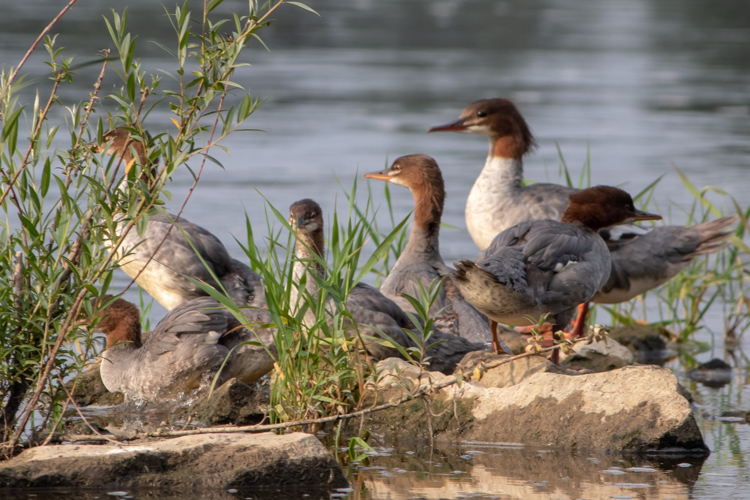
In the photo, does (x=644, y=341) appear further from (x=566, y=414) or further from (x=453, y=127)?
(x=566, y=414)

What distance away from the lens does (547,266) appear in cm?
501

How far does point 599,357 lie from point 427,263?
3.82 ft

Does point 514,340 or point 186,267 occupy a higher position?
point 186,267

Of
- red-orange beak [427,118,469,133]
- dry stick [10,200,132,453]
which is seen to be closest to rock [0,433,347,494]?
dry stick [10,200,132,453]

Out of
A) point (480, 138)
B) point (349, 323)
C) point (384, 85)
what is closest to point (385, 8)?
point (384, 85)

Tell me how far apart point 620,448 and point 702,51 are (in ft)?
67.5

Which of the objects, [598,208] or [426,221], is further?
[426,221]

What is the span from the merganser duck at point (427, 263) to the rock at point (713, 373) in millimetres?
1207

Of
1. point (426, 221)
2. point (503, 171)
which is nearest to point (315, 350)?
point (426, 221)

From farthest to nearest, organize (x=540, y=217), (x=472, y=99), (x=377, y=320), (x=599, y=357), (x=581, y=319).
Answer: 1. (x=472, y=99)
2. (x=540, y=217)
3. (x=581, y=319)
4. (x=599, y=357)
5. (x=377, y=320)

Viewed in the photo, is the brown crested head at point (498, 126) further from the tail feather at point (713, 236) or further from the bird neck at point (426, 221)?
the tail feather at point (713, 236)

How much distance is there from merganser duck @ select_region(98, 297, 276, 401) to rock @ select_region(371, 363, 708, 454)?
2.88ft

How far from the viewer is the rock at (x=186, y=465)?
3467 mm

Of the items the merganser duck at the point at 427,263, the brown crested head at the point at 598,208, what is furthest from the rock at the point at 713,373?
the merganser duck at the point at 427,263
